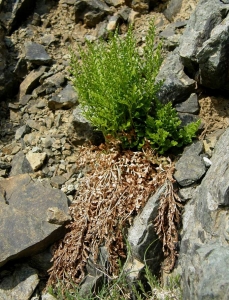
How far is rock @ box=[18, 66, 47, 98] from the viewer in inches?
259

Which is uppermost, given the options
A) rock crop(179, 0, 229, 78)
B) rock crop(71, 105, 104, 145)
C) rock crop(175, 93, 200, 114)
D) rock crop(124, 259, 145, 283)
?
rock crop(179, 0, 229, 78)

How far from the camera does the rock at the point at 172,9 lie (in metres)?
6.58

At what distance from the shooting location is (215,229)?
404 cm

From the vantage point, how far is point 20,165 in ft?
18.8

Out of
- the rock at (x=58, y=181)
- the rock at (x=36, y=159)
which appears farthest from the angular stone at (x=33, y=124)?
the rock at (x=58, y=181)

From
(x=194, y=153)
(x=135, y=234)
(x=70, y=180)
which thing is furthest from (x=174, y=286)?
(x=70, y=180)

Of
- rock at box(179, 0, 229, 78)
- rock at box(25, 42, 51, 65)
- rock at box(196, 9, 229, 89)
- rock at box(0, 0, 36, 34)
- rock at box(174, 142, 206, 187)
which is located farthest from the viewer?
rock at box(0, 0, 36, 34)

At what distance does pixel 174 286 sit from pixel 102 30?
415cm

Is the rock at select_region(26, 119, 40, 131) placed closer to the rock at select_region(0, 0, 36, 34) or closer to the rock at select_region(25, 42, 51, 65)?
the rock at select_region(25, 42, 51, 65)

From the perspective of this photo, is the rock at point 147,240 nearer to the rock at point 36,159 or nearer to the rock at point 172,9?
the rock at point 36,159

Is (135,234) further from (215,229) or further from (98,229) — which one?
(215,229)

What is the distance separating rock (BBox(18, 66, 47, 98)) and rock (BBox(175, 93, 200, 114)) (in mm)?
2265

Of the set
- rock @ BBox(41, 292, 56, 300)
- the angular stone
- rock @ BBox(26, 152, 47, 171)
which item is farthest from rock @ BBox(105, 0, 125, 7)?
rock @ BBox(41, 292, 56, 300)

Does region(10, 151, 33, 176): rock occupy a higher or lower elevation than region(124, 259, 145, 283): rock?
lower
